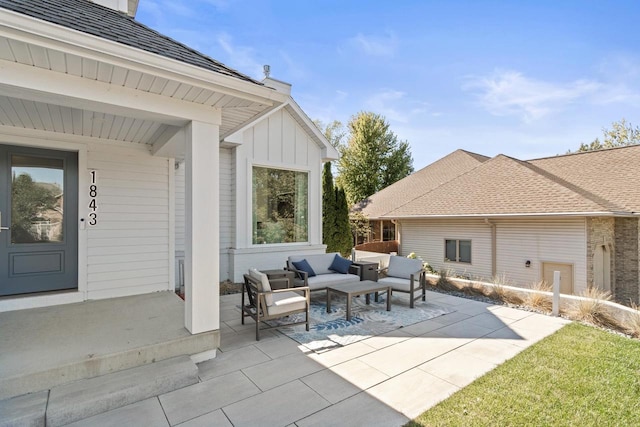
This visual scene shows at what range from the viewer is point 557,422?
266cm

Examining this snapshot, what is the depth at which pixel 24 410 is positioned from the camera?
2.49 m

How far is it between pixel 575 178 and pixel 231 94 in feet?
47.0

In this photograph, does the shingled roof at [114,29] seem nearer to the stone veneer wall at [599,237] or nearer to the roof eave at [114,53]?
the roof eave at [114,53]

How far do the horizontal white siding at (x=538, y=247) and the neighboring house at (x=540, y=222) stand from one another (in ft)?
0.09

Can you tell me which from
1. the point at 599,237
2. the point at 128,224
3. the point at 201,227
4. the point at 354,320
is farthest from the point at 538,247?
the point at 128,224

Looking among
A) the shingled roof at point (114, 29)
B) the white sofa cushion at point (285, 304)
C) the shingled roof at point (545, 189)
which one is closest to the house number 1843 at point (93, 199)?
the shingled roof at point (114, 29)

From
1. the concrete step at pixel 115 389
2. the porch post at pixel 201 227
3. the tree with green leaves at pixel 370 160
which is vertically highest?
the tree with green leaves at pixel 370 160

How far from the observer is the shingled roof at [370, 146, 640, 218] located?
10.1 metres

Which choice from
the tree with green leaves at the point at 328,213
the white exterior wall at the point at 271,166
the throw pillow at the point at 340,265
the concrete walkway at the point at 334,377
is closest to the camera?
the concrete walkway at the point at 334,377

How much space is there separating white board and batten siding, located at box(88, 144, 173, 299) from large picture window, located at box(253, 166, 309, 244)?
2784mm

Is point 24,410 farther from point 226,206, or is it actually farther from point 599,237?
point 599,237

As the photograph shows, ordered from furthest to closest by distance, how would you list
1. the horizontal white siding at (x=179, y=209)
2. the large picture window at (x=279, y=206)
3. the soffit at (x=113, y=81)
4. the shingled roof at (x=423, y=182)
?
the shingled roof at (x=423, y=182) → the large picture window at (x=279, y=206) → the horizontal white siding at (x=179, y=209) → the soffit at (x=113, y=81)

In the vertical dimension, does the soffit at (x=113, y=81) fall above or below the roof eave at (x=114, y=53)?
below

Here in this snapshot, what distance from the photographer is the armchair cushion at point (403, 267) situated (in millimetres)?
6660
